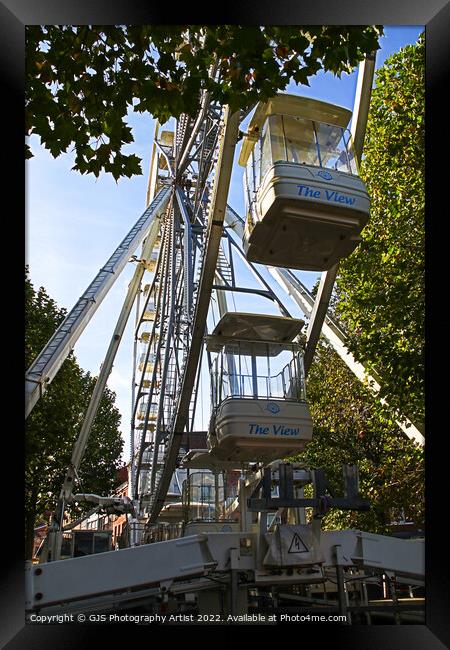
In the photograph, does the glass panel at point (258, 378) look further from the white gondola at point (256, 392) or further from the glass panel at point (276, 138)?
the glass panel at point (276, 138)

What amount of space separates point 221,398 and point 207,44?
6.57 metres

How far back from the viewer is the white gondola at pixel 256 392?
1130cm

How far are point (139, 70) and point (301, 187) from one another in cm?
271

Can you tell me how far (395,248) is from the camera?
47.5ft

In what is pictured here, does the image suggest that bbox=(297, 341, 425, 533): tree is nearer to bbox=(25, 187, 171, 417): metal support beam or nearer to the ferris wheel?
the ferris wheel

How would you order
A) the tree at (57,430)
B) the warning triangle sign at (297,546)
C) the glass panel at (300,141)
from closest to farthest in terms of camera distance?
the warning triangle sign at (297,546), the glass panel at (300,141), the tree at (57,430)

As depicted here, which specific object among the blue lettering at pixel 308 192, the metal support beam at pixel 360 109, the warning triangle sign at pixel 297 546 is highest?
the metal support beam at pixel 360 109

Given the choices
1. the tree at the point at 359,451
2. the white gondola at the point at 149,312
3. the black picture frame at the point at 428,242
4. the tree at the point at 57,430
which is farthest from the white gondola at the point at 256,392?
the white gondola at the point at 149,312

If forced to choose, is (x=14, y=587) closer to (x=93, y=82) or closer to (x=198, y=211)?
(x=93, y=82)

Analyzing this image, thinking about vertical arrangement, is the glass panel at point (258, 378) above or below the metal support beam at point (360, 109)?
below

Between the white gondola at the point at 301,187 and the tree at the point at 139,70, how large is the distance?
1.91m

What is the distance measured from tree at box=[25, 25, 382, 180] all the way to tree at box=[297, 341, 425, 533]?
11882mm

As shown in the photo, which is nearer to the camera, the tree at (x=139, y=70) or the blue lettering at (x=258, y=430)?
the tree at (x=139, y=70)

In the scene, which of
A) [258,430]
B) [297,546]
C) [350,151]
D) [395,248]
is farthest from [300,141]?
[297,546]
